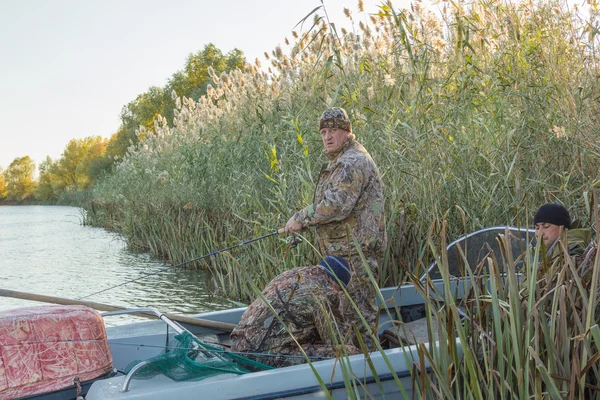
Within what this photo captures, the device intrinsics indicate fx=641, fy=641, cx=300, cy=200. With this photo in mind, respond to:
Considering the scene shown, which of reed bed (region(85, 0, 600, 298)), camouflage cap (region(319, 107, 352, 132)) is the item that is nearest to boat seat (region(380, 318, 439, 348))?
reed bed (region(85, 0, 600, 298))

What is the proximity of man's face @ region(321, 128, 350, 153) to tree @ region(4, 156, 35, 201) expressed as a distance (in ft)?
327

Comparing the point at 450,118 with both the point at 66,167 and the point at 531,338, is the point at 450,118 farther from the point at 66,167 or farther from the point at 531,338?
the point at 66,167

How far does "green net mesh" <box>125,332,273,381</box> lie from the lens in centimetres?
312

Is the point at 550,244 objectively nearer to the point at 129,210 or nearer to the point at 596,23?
the point at 596,23

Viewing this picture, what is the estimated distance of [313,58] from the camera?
7840mm

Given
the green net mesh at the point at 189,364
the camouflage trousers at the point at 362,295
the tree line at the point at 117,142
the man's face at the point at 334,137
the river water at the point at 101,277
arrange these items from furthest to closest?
the tree line at the point at 117,142 < the river water at the point at 101,277 < the man's face at the point at 334,137 < the camouflage trousers at the point at 362,295 < the green net mesh at the point at 189,364

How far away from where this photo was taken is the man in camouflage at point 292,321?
3.41 meters

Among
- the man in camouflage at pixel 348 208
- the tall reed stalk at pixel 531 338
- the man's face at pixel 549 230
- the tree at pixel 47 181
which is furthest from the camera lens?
the tree at pixel 47 181

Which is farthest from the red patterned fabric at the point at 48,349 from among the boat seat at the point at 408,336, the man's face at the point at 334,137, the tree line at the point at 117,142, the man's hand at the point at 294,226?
the tree line at the point at 117,142

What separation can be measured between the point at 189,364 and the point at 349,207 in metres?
1.66

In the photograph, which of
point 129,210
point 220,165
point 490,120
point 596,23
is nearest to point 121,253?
point 129,210

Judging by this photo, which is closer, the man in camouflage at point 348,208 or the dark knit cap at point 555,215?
the dark knit cap at point 555,215

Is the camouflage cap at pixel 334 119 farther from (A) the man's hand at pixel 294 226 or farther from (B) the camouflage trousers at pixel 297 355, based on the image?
(B) the camouflage trousers at pixel 297 355

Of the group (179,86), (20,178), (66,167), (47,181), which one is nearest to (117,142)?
(179,86)
